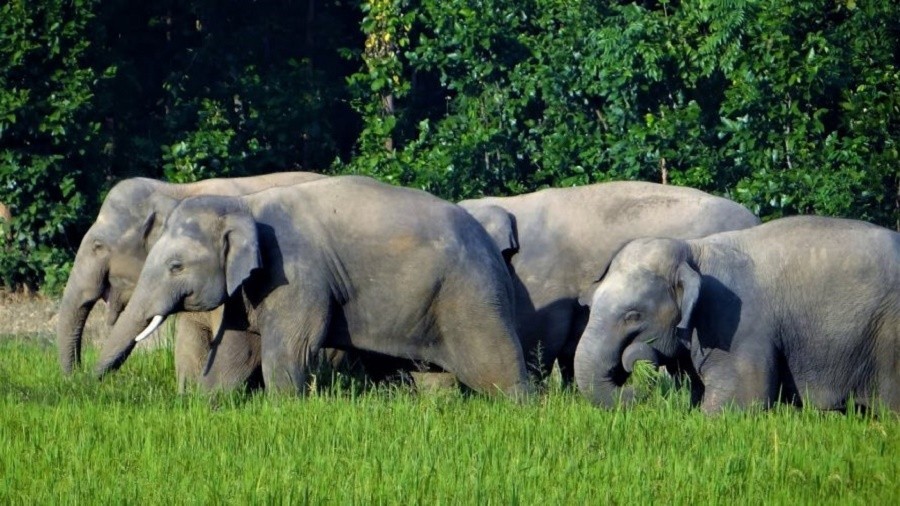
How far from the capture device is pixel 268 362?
39.9ft

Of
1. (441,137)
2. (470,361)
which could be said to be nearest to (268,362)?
(470,361)

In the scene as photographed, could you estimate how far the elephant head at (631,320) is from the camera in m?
11.5

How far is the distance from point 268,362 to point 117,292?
2347 mm

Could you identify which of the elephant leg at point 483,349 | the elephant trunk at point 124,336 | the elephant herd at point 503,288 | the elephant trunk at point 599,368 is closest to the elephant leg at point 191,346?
the elephant herd at point 503,288

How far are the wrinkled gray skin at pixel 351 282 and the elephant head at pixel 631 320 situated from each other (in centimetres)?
89

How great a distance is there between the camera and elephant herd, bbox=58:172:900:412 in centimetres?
1151

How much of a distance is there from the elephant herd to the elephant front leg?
0.01m

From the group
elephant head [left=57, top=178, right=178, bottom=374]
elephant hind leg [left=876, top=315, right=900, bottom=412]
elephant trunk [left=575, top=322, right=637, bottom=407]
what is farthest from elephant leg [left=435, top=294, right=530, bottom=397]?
elephant head [left=57, top=178, right=178, bottom=374]

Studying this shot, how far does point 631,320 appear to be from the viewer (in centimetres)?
1150

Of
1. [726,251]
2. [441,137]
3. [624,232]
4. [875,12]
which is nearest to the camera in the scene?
[726,251]

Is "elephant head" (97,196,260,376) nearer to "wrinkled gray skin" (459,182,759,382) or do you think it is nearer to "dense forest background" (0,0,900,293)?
"wrinkled gray skin" (459,182,759,382)

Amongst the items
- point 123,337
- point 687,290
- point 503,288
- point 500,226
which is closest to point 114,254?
point 123,337

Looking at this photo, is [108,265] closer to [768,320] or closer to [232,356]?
[232,356]

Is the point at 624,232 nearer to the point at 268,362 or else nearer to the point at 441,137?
the point at 268,362
